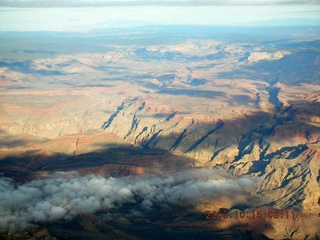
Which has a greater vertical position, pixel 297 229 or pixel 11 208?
pixel 11 208

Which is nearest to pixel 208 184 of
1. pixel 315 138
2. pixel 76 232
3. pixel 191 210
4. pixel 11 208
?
pixel 191 210

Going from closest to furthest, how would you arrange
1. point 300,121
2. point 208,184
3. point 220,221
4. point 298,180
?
point 220,221 < point 208,184 < point 298,180 < point 300,121

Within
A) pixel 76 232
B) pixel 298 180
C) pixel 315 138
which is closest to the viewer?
pixel 76 232

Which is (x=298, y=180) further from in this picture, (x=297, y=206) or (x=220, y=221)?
(x=220, y=221)

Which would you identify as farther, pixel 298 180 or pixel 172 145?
pixel 172 145

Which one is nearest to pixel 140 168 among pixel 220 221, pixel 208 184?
pixel 208 184

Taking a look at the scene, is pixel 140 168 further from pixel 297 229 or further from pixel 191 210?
pixel 297 229
